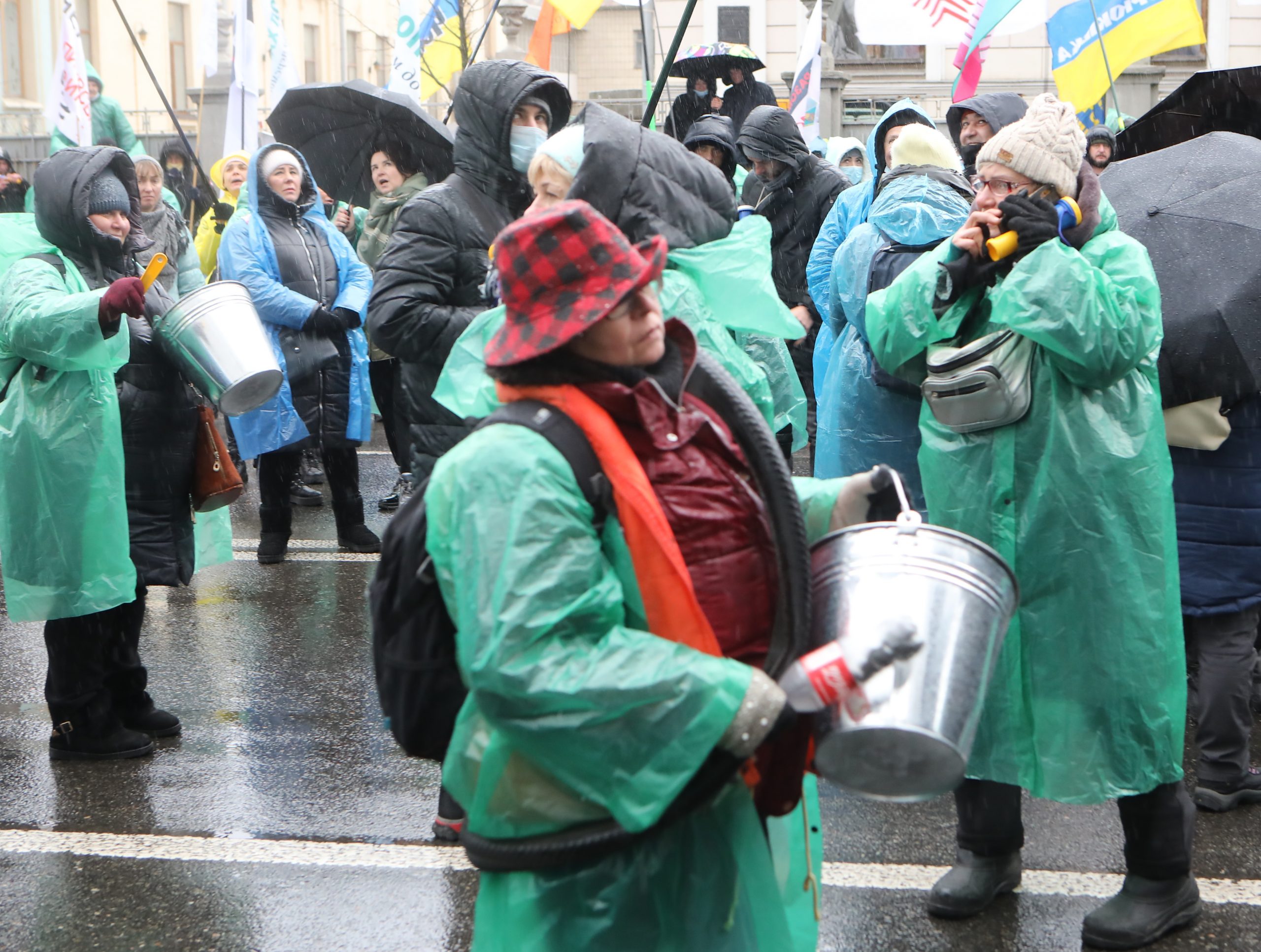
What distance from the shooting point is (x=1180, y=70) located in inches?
915

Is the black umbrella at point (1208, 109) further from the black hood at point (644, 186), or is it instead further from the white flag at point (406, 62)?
the white flag at point (406, 62)

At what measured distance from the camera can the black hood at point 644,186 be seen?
9.76 feet

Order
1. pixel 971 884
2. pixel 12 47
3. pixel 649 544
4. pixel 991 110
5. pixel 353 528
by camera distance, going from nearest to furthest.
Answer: pixel 649 544 → pixel 971 884 → pixel 991 110 → pixel 353 528 → pixel 12 47

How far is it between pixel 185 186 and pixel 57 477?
31.9ft

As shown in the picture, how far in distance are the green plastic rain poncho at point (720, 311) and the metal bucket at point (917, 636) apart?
69 centimetres

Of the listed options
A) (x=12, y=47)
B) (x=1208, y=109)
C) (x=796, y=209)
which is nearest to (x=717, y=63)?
(x=796, y=209)

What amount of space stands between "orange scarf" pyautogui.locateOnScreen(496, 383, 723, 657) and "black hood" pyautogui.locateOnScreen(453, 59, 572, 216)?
2116mm

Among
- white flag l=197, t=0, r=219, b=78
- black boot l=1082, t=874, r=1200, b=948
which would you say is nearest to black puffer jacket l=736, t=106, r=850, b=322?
black boot l=1082, t=874, r=1200, b=948

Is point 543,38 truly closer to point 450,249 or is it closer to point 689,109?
point 689,109

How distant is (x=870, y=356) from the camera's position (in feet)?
14.8

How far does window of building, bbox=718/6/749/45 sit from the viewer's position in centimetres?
2698

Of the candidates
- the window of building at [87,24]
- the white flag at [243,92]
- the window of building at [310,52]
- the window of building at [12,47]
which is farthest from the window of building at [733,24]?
the white flag at [243,92]

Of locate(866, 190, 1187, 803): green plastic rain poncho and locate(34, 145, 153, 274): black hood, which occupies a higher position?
locate(34, 145, 153, 274): black hood

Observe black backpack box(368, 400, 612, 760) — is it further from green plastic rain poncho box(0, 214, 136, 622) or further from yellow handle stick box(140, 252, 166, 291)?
green plastic rain poncho box(0, 214, 136, 622)
